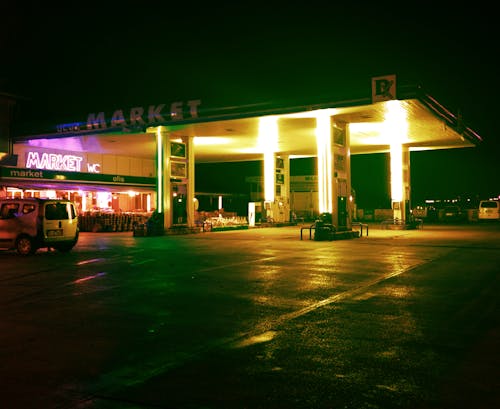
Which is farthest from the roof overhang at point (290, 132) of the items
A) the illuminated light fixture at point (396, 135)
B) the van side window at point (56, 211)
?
the van side window at point (56, 211)

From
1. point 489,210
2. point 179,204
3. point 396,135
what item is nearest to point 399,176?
point 396,135

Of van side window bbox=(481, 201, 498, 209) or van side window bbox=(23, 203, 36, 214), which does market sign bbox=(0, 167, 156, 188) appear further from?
van side window bbox=(481, 201, 498, 209)

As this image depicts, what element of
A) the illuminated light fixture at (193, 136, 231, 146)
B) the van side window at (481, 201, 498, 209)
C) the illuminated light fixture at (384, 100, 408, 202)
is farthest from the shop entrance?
the van side window at (481, 201, 498, 209)

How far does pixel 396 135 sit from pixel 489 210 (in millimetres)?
20140

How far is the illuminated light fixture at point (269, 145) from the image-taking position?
24.5m

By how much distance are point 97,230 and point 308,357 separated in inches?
1078

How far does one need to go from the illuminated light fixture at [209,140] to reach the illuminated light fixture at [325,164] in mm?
8292

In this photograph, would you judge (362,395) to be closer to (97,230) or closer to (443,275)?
(443,275)

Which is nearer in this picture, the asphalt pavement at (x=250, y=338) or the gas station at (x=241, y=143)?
the asphalt pavement at (x=250, y=338)

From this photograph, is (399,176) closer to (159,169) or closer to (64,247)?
(159,169)

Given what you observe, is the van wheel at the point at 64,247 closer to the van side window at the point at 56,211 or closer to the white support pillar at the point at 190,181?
the van side window at the point at 56,211

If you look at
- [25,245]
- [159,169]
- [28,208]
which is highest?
[159,169]

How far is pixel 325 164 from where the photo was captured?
22703 mm

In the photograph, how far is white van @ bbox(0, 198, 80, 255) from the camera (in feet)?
54.0
